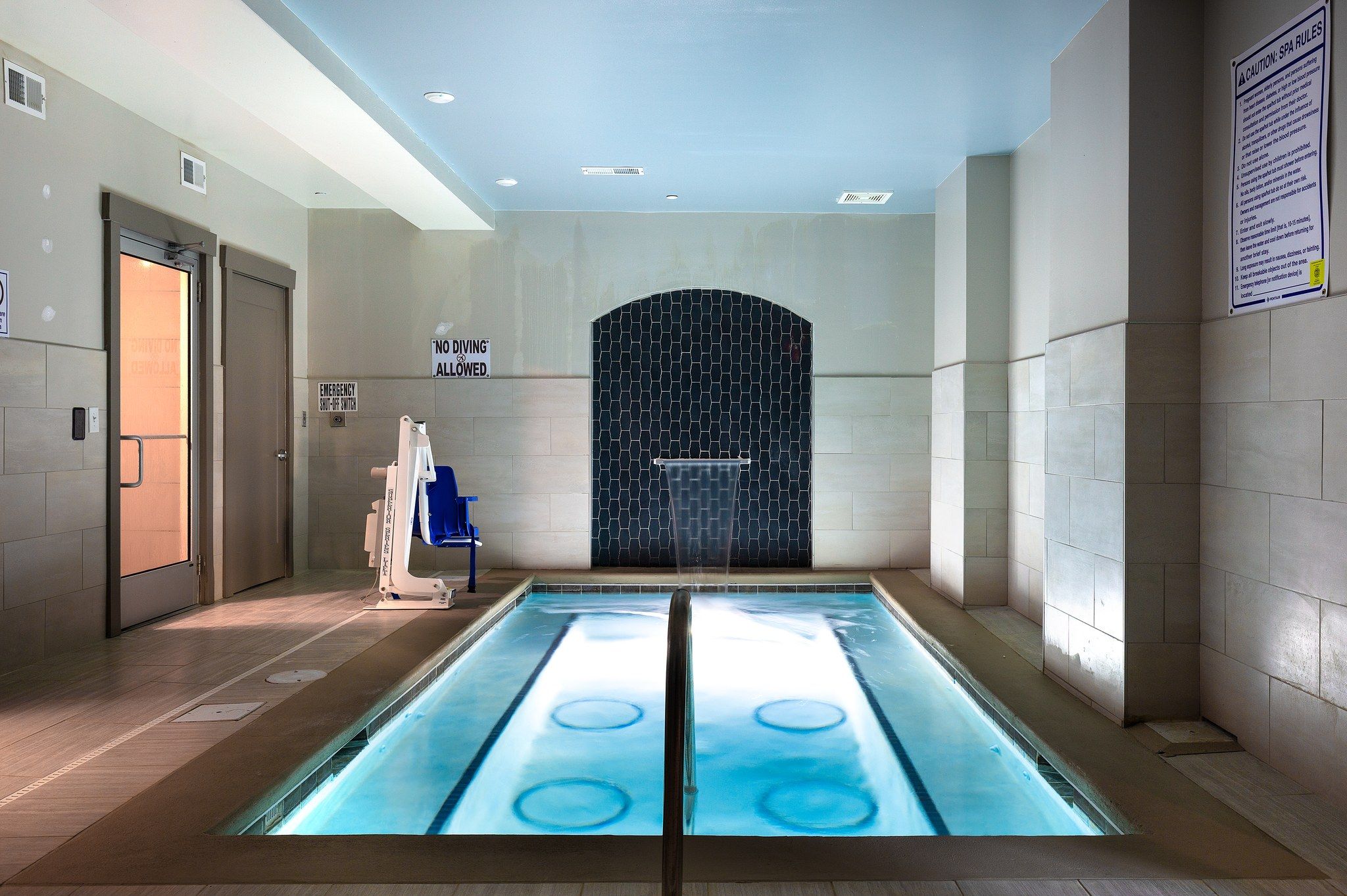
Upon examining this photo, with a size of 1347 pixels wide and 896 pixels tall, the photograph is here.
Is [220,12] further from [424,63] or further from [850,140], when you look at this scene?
[850,140]

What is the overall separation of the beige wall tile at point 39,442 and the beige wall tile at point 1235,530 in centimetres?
483

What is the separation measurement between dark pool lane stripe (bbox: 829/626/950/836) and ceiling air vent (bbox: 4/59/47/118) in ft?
15.1

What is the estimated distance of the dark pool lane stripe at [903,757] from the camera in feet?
9.49

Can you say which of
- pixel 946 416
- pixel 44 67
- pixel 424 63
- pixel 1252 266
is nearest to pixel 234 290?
pixel 44 67

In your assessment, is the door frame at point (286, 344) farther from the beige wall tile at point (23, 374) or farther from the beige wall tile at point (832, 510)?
the beige wall tile at point (832, 510)

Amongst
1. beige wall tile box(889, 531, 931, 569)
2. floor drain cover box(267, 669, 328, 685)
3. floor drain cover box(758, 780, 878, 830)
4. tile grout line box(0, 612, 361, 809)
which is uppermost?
beige wall tile box(889, 531, 931, 569)

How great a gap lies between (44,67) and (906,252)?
5.41m

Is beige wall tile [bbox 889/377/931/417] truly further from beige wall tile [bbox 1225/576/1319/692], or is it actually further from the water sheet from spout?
beige wall tile [bbox 1225/576/1319/692]

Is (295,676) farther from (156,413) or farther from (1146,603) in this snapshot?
(1146,603)

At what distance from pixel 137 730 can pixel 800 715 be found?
8.45 ft

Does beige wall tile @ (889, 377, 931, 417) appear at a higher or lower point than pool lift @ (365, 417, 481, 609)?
higher

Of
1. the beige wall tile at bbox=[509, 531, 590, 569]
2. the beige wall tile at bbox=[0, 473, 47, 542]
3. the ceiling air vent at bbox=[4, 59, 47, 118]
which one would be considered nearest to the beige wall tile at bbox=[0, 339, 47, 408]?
the beige wall tile at bbox=[0, 473, 47, 542]

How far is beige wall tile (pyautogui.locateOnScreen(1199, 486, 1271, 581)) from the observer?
2.85 metres

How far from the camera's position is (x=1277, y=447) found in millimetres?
2779
